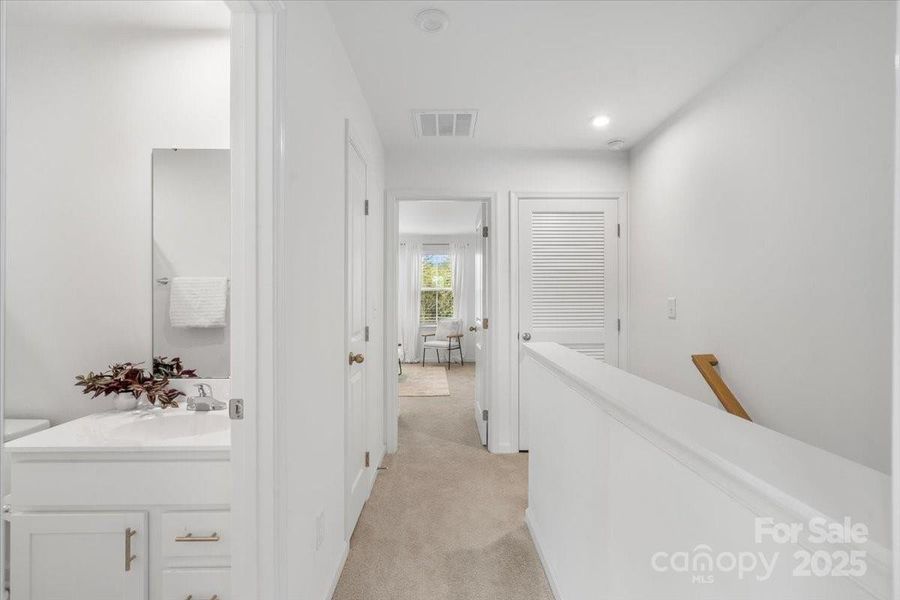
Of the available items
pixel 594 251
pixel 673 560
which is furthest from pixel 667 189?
pixel 673 560

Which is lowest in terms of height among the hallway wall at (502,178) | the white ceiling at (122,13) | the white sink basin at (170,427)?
the white sink basin at (170,427)

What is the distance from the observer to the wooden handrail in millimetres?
2051

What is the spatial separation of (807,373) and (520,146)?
2.24 m

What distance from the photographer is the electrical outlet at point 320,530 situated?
5.25 ft

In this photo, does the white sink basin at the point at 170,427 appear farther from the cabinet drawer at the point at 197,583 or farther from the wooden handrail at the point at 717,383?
the wooden handrail at the point at 717,383

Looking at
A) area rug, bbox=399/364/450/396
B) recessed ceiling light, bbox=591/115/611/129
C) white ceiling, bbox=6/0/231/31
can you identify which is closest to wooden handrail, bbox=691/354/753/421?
recessed ceiling light, bbox=591/115/611/129

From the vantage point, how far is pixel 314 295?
1597 millimetres

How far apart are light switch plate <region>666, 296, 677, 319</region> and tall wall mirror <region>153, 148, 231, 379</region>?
2.44 meters

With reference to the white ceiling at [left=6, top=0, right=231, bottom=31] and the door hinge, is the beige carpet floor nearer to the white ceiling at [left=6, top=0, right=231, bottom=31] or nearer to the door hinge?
the door hinge

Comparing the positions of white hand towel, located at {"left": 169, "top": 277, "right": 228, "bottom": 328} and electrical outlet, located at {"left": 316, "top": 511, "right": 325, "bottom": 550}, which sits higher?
white hand towel, located at {"left": 169, "top": 277, "right": 228, "bottom": 328}

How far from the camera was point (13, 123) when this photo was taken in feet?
5.75

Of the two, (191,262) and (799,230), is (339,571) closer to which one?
(191,262)

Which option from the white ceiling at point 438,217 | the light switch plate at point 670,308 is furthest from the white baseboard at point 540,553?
the white ceiling at point 438,217

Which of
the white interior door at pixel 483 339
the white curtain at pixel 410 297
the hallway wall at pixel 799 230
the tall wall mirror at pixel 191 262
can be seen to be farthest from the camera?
the white curtain at pixel 410 297
